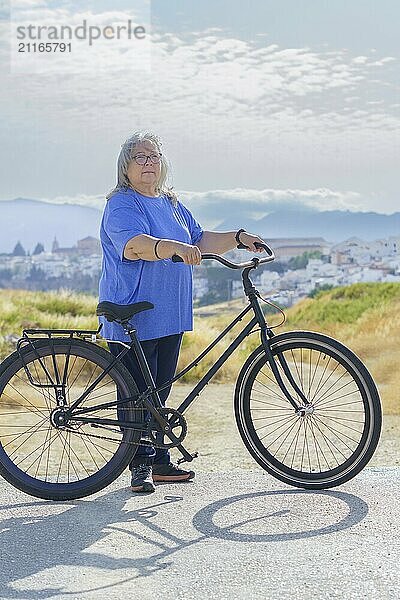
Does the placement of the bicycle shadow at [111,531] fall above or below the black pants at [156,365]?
below

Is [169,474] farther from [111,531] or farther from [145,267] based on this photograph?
[145,267]

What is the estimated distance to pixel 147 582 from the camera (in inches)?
125

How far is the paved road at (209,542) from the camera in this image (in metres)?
3.14

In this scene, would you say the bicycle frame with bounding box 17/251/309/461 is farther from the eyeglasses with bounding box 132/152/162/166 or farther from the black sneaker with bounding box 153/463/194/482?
the eyeglasses with bounding box 132/152/162/166

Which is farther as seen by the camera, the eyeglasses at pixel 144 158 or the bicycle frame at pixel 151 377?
the eyeglasses at pixel 144 158

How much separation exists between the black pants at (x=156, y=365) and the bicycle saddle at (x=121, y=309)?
0.21 metres

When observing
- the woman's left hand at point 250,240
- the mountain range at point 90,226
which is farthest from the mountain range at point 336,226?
the woman's left hand at point 250,240

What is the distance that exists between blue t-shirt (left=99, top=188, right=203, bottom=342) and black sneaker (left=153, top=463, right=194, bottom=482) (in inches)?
23.7

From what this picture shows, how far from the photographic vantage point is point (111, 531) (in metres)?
3.72

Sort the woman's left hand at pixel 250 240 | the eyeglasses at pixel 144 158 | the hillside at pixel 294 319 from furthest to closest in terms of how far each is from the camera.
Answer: the hillside at pixel 294 319 < the woman's left hand at pixel 250 240 < the eyeglasses at pixel 144 158

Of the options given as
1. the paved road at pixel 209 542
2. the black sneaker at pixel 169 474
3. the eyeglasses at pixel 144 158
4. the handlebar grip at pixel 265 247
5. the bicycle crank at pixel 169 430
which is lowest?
the paved road at pixel 209 542

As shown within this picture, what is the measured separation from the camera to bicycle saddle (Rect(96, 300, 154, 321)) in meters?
4.06

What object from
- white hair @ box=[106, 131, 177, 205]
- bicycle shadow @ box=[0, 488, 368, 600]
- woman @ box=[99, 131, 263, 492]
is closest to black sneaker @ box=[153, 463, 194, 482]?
woman @ box=[99, 131, 263, 492]

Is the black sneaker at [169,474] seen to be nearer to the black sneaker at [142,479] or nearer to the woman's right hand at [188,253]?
the black sneaker at [142,479]
